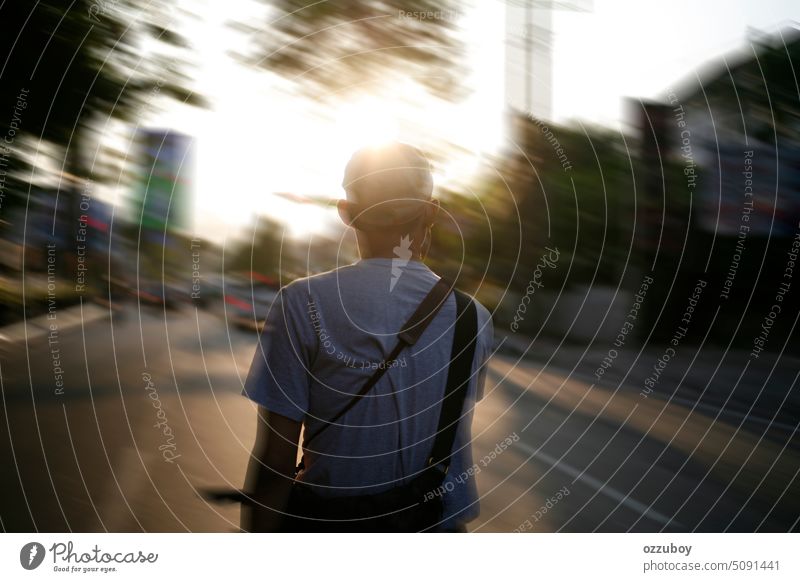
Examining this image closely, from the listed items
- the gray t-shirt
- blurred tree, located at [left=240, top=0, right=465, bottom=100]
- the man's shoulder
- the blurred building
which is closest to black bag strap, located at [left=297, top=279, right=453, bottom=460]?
the gray t-shirt

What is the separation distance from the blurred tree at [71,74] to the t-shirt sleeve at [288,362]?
60 centimetres

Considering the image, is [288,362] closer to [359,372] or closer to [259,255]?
[359,372]

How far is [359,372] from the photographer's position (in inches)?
53.7

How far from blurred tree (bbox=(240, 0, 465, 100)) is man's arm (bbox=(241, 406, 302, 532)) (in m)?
0.78

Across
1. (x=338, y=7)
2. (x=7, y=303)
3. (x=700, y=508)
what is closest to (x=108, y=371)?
(x=7, y=303)

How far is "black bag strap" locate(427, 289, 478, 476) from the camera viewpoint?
4.56 feet

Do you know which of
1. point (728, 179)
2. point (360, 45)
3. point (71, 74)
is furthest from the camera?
point (728, 179)

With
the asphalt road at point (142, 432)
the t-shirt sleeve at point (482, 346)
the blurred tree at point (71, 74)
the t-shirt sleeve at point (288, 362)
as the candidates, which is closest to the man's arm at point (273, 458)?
the t-shirt sleeve at point (288, 362)

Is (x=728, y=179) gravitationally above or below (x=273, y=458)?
above

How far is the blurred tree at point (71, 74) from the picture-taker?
1.57 metres

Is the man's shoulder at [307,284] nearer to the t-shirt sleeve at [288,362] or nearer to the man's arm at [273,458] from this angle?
the t-shirt sleeve at [288,362]

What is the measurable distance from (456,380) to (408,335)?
0.45ft

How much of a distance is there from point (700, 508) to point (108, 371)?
3.07 meters

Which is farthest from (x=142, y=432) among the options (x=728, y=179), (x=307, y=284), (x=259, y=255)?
(x=728, y=179)
